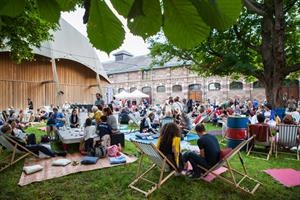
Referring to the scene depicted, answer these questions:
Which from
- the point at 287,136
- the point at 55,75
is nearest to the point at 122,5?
the point at 287,136

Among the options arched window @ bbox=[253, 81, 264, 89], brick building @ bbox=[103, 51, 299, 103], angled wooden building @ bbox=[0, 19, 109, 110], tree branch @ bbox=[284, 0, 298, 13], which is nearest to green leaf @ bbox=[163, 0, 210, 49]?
tree branch @ bbox=[284, 0, 298, 13]

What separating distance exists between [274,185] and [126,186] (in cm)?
279

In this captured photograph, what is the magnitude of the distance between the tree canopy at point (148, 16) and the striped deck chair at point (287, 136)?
258 inches

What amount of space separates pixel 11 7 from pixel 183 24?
537 millimetres

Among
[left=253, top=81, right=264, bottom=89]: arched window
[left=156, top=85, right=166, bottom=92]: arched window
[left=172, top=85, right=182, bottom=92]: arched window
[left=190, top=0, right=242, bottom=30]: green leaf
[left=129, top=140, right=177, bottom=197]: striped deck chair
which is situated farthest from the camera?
[left=156, top=85, right=166, bottom=92]: arched window

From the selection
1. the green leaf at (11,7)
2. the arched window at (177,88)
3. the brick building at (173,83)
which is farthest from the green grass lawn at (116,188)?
the arched window at (177,88)

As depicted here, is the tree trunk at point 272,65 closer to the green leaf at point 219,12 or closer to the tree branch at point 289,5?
the tree branch at point 289,5

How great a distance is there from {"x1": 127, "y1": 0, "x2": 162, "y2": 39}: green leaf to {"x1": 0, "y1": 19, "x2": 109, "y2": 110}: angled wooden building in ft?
54.9

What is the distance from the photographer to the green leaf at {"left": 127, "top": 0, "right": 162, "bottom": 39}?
650 millimetres

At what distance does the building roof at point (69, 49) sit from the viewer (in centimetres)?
2107

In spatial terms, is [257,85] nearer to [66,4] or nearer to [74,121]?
[74,121]

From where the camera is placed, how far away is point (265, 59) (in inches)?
400

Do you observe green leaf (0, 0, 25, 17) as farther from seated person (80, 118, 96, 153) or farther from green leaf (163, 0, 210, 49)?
seated person (80, 118, 96, 153)

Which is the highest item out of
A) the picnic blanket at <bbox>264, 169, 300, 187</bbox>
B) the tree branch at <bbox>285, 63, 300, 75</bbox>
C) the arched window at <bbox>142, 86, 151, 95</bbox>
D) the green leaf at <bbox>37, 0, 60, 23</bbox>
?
the tree branch at <bbox>285, 63, 300, 75</bbox>
